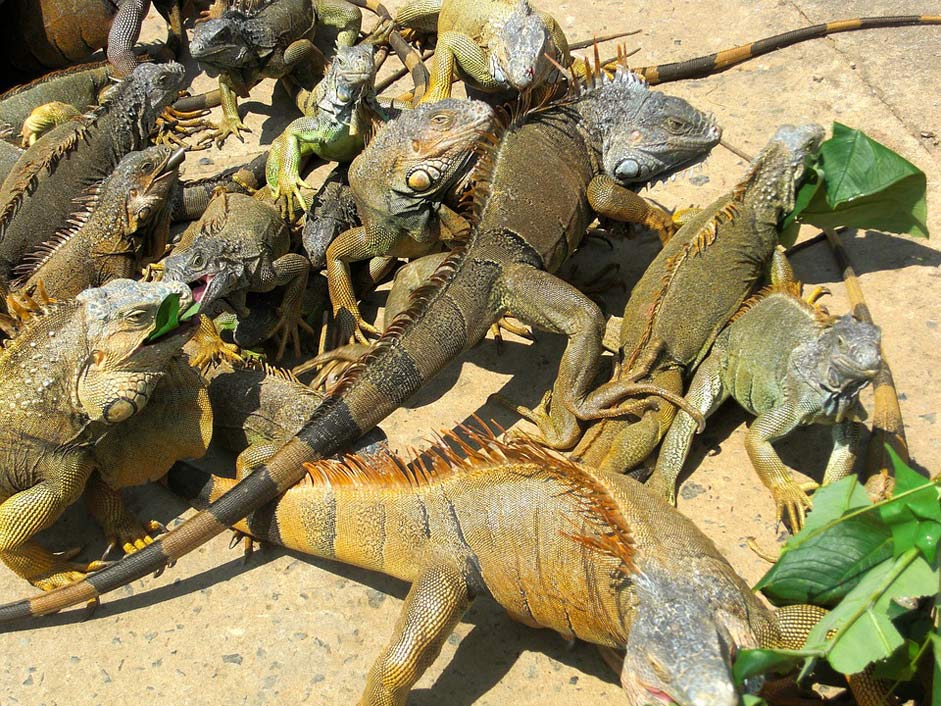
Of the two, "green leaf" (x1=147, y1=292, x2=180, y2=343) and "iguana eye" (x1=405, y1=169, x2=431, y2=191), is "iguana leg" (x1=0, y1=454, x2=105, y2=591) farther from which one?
"iguana eye" (x1=405, y1=169, x2=431, y2=191)

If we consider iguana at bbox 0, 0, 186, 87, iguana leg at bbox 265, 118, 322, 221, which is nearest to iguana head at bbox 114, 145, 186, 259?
iguana leg at bbox 265, 118, 322, 221

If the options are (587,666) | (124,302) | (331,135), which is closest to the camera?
(587,666)

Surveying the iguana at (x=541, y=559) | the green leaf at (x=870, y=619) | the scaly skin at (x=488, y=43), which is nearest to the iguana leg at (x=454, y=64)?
the scaly skin at (x=488, y=43)

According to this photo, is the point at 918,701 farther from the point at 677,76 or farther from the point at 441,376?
the point at 677,76

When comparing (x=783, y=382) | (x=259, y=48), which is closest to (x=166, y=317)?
(x=783, y=382)

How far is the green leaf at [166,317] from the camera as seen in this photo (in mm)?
2914

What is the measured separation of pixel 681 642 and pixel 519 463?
0.71m

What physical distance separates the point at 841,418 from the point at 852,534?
0.74 meters

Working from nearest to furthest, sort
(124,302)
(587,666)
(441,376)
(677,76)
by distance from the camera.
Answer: (587,666), (124,302), (441,376), (677,76)

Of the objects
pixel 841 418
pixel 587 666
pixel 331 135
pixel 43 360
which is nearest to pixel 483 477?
pixel 587 666

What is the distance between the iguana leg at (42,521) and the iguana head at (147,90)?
2114 millimetres

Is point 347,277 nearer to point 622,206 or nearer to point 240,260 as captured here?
point 240,260

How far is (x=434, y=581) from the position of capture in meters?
2.57

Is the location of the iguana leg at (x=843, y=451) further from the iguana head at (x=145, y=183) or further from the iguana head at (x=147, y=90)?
the iguana head at (x=147, y=90)
